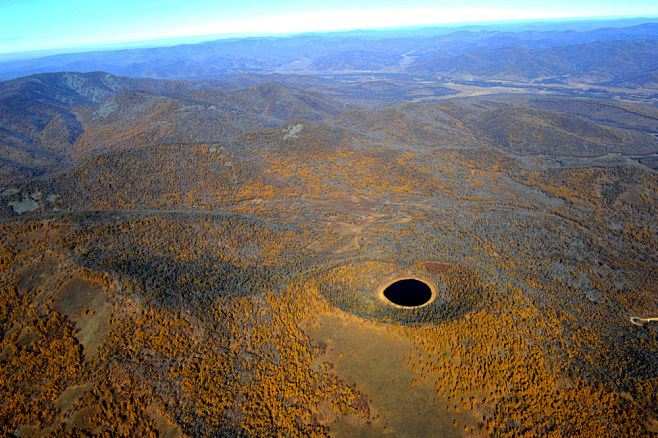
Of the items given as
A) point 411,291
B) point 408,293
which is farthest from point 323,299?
point 411,291

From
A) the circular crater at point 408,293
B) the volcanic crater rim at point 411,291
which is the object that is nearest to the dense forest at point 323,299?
the volcanic crater rim at point 411,291

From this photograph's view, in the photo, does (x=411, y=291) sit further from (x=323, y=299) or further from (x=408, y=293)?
(x=323, y=299)

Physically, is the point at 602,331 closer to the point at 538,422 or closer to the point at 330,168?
the point at 538,422

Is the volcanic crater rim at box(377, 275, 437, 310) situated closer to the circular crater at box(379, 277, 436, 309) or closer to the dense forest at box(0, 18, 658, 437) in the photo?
the circular crater at box(379, 277, 436, 309)

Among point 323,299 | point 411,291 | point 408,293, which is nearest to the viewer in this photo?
point 323,299

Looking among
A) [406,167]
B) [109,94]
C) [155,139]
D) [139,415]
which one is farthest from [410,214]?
[109,94]

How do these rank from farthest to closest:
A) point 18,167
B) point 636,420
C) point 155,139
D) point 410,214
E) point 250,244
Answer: point 155,139
point 18,167
point 410,214
point 250,244
point 636,420

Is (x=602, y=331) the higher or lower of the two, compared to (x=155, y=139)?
lower

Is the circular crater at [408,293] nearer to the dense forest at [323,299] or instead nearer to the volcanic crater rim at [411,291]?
the volcanic crater rim at [411,291]
